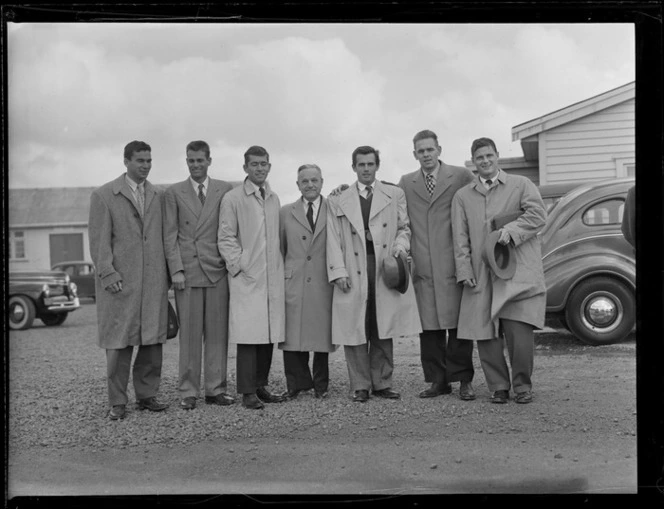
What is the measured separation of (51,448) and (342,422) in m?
2.06

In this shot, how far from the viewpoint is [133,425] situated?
6.09m

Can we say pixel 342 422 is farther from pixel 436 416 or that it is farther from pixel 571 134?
pixel 571 134

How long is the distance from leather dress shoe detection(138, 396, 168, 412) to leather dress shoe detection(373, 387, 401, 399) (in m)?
1.61

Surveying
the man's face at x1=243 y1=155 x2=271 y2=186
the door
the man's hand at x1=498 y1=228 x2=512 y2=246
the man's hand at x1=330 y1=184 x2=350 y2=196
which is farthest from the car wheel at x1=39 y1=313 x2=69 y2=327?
the man's hand at x1=498 y1=228 x2=512 y2=246

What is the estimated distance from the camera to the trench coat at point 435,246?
21.3ft

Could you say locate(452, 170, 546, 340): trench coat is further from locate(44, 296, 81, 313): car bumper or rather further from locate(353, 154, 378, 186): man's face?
locate(44, 296, 81, 313): car bumper

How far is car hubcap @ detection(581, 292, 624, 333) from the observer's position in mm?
6996

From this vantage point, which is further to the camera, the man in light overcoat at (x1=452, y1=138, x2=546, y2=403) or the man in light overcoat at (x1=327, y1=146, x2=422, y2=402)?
the man in light overcoat at (x1=327, y1=146, x2=422, y2=402)

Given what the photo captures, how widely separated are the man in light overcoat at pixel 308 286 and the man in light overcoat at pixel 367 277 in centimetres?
9

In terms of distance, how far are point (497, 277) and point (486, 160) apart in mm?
879

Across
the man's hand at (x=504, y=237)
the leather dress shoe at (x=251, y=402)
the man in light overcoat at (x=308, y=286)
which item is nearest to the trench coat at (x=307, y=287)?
the man in light overcoat at (x=308, y=286)

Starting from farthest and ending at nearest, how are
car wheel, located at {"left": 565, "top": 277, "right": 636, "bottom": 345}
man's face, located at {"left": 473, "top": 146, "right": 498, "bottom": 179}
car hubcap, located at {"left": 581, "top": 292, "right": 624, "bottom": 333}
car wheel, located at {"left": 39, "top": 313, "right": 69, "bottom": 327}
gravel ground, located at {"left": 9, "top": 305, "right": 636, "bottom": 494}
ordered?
1. car wheel, located at {"left": 39, "top": 313, "right": 69, "bottom": 327}
2. car hubcap, located at {"left": 581, "top": 292, "right": 624, "bottom": 333}
3. car wheel, located at {"left": 565, "top": 277, "right": 636, "bottom": 345}
4. man's face, located at {"left": 473, "top": 146, "right": 498, "bottom": 179}
5. gravel ground, located at {"left": 9, "top": 305, "right": 636, "bottom": 494}

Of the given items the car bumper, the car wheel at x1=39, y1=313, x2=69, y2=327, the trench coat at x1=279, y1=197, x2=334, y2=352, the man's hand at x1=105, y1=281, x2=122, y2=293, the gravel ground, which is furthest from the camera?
the car wheel at x1=39, y1=313, x2=69, y2=327
